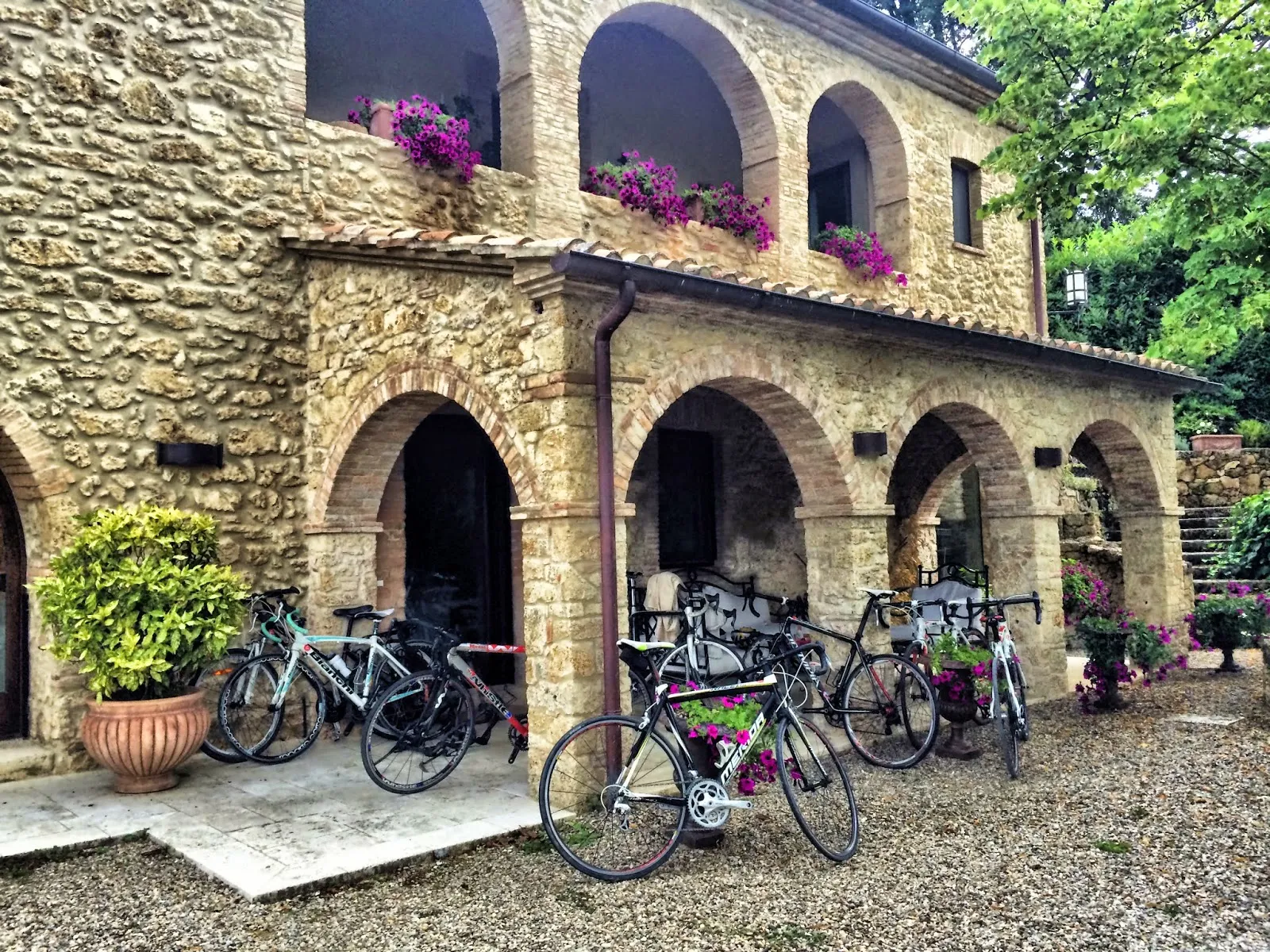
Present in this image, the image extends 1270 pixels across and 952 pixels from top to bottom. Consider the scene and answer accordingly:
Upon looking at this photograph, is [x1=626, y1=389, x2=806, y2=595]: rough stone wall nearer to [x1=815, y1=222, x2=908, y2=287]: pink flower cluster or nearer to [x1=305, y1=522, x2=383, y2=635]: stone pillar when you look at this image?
[x1=815, y1=222, x2=908, y2=287]: pink flower cluster

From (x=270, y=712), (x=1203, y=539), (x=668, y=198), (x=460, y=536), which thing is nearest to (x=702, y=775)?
(x=270, y=712)

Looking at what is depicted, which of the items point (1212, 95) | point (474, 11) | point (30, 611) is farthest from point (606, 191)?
point (30, 611)

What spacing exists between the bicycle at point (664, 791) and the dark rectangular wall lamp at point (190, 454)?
3.39m

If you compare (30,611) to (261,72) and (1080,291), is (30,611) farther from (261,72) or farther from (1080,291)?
(1080,291)

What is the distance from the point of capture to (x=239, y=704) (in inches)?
253

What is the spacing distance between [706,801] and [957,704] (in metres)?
2.59

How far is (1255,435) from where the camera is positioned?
17844mm

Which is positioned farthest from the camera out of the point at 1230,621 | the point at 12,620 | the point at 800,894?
the point at 1230,621

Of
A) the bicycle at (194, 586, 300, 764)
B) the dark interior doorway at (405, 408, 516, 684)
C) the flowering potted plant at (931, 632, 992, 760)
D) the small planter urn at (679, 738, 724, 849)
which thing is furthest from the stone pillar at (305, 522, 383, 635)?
the flowering potted plant at (931, 632, 992, 760)

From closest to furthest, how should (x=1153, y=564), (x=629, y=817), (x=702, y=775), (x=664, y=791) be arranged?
(x=629, y=817)
(x=702, y=775)
(x=664, y=791)
(x=1153, y=564)

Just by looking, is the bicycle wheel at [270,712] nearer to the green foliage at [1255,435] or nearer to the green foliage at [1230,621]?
the green foliage at [1230,621]

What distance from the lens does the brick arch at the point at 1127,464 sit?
33.5ft

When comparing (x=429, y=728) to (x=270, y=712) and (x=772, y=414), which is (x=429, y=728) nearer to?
(x=270, y=712)

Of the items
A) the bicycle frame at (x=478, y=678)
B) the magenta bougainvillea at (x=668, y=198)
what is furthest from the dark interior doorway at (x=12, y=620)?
the magenta bougainvillea at (x=668, y=198)
